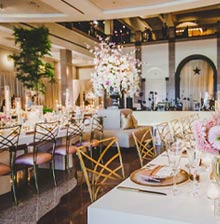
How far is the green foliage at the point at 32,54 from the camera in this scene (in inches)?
322

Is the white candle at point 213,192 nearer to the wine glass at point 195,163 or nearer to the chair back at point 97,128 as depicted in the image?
the wine glass at point 195,163

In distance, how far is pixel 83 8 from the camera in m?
6.71

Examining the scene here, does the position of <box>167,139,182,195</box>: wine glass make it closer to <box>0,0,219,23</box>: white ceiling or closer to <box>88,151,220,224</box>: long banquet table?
<box>88,151,220,224</box>: long banquet table

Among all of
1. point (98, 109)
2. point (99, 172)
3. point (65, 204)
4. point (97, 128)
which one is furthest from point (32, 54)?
point (99, 172)

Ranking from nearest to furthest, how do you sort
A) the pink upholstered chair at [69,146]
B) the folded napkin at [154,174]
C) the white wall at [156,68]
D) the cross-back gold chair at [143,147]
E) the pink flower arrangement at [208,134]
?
the pink flower arrangement at [208,134]
the folded napkin at [154,174]
the cross-back gold chair at [143,147]
the pink upholstered chair at [69,146]
the white wall at [156,68]

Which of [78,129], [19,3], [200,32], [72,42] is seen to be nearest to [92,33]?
[72,42]

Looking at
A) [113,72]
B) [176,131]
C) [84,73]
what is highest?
[84,73]

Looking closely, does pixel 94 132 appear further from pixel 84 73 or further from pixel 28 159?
pixel 84 73

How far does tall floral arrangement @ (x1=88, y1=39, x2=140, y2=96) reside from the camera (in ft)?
21.8

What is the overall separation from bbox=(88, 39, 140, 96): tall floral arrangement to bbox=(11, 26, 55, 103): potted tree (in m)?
2.40

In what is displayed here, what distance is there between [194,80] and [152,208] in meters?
13.9

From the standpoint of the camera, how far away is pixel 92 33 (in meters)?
14.4

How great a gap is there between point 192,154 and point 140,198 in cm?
45

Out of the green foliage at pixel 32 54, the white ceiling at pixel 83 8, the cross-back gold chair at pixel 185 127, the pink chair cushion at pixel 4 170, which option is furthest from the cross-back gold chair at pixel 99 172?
the green foliage at pixel 32 54
